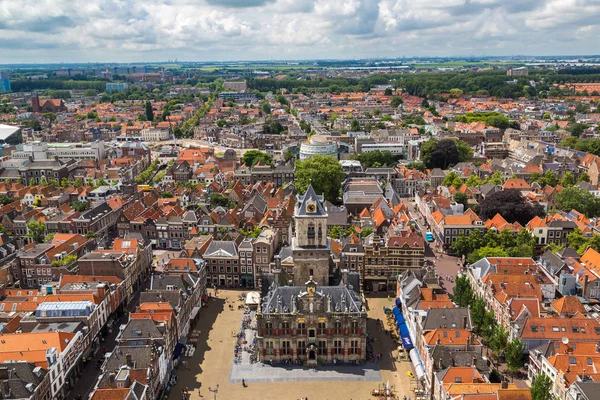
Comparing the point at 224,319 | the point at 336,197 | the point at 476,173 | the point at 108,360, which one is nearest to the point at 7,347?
the point at 108,360

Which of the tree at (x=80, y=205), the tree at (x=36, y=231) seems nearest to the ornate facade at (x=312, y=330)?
the tree at (x=36, y=231)

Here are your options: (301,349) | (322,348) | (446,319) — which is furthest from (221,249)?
(446,319)

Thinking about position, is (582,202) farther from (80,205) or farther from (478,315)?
(80,205)

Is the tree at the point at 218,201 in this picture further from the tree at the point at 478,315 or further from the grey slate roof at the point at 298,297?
the tree at the point at 478,315

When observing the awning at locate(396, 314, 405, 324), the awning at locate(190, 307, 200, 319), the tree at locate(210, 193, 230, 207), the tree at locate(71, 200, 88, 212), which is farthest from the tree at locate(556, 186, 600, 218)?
the tree at locate(71, 200, 88, 212)

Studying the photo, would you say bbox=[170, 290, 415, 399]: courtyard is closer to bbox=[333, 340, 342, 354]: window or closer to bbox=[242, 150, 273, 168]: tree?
bbox=[333, 340, 342, 354]: window

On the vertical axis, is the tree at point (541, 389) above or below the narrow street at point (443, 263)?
above

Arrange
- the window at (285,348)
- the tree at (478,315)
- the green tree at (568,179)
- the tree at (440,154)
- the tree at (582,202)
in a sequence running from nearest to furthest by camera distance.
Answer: the window at (285,348)
the tree at (478,315)
the tree at (582,202)
the green tree at (568,179)
the tree at (440,154)
